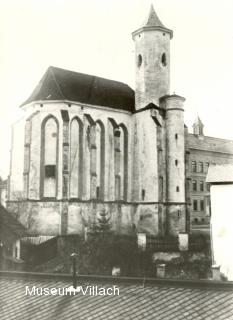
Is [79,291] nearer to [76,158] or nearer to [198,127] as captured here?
[76,158]

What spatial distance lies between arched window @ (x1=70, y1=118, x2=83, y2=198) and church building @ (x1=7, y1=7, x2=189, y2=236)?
0.08 meters

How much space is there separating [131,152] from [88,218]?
24.3ft

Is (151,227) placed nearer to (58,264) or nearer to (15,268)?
(58,264)

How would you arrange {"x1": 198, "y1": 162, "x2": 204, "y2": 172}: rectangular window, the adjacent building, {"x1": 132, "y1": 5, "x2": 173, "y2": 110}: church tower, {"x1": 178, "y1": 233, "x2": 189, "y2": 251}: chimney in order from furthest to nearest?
{"x1": 198, "y1": 162, "x2": 204, "y2": 172}: rectangular window, {"x1": 132, "y1": 5, "x2": 173, "y2": 110}: church tower, {"x1": 178, "y1": 233, "x2": 189, "y2": 251}: chimney, the adjacent building

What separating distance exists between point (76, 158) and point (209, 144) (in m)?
21.6

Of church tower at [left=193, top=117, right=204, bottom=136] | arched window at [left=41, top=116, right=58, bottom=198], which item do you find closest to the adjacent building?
arched window at [left=41, top=116, right=58, bottom=198]

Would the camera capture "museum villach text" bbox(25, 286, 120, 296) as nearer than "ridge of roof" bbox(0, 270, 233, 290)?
No

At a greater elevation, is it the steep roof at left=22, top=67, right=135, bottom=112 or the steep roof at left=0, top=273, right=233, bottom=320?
the steep roof at left=22, top=67, right=135, bottom=112

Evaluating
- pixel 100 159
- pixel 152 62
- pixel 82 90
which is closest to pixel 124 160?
pixel 100 159

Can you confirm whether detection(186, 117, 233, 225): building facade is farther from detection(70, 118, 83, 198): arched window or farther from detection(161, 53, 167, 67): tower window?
detection(70, 118, 83, 198): arched window

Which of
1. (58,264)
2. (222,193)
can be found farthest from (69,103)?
(222,193)

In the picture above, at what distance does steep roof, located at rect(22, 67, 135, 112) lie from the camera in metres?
35.7

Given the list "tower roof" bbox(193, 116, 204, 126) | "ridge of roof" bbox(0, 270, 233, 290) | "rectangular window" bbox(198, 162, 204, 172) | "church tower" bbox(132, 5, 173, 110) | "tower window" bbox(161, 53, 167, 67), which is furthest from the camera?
"tower roof" bbox(193, 116, 204, 126)

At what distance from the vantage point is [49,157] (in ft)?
115
